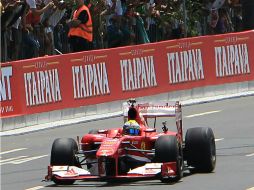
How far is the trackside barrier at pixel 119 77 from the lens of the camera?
2153 cm

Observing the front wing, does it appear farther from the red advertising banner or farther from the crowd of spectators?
the crowd of spectators

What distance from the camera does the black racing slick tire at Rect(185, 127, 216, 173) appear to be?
544 inches

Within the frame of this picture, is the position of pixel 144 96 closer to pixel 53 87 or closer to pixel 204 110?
pixel 204 110

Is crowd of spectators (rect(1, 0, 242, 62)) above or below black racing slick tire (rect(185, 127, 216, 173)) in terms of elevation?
above

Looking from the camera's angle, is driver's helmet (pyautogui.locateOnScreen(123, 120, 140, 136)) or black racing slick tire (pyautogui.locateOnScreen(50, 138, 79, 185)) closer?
black racing slick tire (pyautogui.locateOnScreen(50, 138, 79, 185))

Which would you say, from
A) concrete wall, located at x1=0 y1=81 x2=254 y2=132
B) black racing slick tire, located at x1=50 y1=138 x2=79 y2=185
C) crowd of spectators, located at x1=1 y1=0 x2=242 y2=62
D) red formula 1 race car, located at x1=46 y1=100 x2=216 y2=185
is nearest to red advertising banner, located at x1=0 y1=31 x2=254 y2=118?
concrete wall, located at x1=0 y1=81 x2=254 y2=132

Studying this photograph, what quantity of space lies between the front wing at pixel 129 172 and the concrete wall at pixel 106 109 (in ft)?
25.8

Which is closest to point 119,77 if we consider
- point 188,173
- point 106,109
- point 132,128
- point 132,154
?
point 106,109

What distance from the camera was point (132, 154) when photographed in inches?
531

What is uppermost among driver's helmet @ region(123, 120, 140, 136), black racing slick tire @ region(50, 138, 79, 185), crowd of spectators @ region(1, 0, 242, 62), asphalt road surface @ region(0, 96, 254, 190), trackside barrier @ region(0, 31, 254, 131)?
crowd of spectators @ region(1, 0, 242, 62)

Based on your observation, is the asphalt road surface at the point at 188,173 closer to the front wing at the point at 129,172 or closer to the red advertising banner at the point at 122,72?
the front wing at the point at 129,172

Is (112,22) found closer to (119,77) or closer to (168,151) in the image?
(119,77)

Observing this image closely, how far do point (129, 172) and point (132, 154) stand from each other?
35 centimetres

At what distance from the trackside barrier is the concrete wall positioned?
20 millimetres
